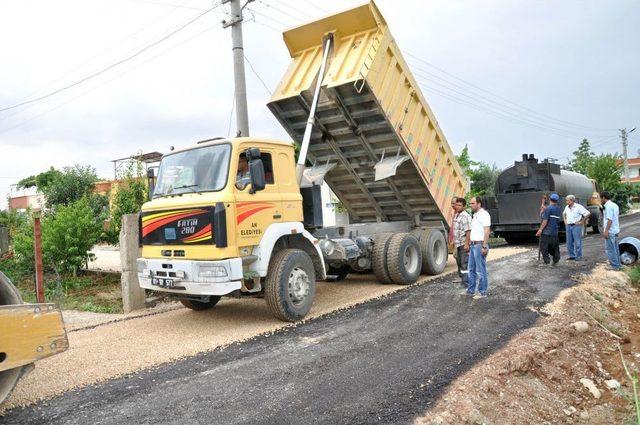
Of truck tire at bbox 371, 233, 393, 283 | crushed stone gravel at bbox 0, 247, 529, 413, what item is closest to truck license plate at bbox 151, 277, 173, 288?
crushed stone gravel at bbox 0, 247, 529, 413

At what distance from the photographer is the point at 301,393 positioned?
4.32 meters

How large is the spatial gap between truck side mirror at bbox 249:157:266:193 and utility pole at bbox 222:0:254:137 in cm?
522

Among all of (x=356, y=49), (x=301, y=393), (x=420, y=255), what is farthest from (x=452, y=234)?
(x=301, y=393)

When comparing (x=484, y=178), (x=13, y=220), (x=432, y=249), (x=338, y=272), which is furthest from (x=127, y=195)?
(x=484, y=178)

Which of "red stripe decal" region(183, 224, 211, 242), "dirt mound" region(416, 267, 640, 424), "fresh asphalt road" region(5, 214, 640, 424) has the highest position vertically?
"red stripe decal" region(183, 224, 211, 242)

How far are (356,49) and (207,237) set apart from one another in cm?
422

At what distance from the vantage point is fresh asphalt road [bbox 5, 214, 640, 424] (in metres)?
4.00

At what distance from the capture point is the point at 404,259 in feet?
30.4

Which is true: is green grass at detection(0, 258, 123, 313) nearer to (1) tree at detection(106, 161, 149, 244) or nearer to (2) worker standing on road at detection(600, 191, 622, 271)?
(1) tree at detection(106, 161, 149, 244)

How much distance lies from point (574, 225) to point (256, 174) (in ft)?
28.0

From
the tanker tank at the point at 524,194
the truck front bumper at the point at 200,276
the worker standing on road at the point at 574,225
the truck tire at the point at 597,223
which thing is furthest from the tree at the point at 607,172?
the truck front bumper at the point at 200,276

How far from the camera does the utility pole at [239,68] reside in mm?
11594

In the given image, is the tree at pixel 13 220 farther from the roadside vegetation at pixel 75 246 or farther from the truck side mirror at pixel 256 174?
the truck side mirror at pixel 256 174

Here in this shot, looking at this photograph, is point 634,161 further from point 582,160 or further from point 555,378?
point 555,378
